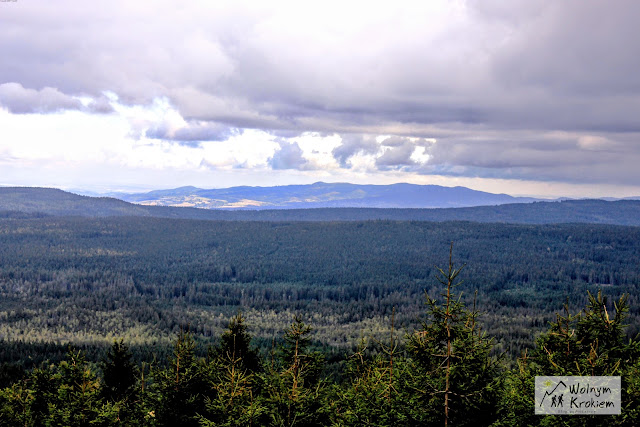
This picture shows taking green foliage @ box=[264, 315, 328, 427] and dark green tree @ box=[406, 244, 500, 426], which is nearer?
dark green tree @ box=[406, 244, 500, 426]

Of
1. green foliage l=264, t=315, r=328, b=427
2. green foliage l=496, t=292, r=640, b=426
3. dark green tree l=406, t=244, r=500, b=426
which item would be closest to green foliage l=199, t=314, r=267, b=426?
green foliage l=264, t=315, r=328, b=427

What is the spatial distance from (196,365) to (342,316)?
525 ft

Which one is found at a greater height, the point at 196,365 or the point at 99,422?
the point at 196,365

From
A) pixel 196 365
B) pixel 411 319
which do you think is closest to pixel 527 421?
pixel 196 365

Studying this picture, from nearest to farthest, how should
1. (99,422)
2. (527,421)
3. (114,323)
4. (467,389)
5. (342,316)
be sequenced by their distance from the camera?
(467,389) → (527,421) → (99,422) → (114,323) → (342,316)

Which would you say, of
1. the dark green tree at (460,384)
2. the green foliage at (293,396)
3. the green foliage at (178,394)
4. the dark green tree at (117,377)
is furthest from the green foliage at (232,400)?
the dark green tree at (117,377)

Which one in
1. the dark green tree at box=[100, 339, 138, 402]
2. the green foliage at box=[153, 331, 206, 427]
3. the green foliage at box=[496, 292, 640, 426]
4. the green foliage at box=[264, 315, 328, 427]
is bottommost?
the dark green tree at box=[100, 339, 138, 402]

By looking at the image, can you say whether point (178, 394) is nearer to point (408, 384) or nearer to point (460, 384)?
point (408, 384)

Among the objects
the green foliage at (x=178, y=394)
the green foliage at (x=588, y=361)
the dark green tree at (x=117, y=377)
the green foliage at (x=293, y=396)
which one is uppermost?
the green foliage at (x=588, y=361)

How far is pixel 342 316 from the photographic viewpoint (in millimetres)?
188875

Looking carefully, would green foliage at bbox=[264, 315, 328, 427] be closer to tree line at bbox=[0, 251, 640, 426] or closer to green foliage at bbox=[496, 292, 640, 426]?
tree line at bbox=[0, 251, 640, 426]

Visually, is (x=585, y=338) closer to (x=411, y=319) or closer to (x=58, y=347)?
(x=58, y=347)

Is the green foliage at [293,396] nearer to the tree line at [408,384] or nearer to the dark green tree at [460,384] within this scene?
the tree line at [408,384]

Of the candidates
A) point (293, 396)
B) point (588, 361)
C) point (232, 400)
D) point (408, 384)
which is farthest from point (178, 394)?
point (588, 361)
